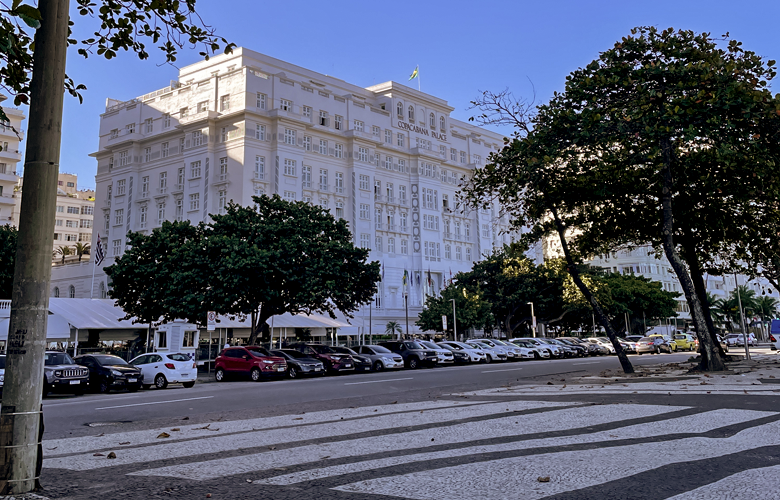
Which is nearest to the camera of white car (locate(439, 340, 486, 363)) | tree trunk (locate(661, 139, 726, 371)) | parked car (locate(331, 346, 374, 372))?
tree trunk (locate(661, 139, 726, 371))

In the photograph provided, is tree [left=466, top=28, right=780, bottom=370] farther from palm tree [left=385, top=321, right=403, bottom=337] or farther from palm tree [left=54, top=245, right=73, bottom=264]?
palm tree [left=54, top=245, right=73, bottom=264]

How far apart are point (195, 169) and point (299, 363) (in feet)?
128

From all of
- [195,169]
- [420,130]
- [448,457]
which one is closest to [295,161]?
[195,169]

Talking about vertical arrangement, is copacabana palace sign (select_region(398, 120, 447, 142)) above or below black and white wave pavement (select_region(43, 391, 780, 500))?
above

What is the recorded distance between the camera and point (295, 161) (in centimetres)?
6088

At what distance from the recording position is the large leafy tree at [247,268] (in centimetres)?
3092

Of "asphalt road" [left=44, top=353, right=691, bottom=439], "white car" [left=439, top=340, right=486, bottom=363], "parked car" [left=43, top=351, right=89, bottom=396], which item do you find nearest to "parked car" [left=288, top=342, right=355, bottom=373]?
"white car" [left=439, top=340, right=486, bottom=363]

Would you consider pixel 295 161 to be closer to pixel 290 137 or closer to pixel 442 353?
pixel 290 137

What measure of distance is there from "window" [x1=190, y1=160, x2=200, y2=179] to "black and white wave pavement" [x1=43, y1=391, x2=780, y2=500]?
2133 inches

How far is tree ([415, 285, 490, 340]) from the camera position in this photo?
176 ft

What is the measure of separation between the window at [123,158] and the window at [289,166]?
19957mm

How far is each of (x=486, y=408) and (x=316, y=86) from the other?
201 ft

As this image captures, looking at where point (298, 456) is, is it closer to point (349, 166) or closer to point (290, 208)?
point (290, 208)

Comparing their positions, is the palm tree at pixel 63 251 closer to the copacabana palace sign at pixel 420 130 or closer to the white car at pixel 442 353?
the copacabana palace sign at pixel 420 130
